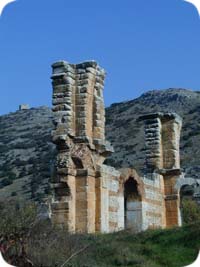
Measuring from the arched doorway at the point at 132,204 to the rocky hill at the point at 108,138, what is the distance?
12282mm

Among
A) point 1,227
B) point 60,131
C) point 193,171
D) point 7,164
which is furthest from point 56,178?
point 7,164

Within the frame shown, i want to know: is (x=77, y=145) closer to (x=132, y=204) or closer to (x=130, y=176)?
(x=130, y=176)

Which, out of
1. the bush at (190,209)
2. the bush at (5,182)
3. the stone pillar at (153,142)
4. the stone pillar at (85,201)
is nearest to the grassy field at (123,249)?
the stone pillar at (85,201)

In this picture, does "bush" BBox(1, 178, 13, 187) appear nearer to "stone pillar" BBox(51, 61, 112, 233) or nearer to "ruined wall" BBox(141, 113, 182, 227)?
"ruined wall" BBox(141, 113, 182, 227)

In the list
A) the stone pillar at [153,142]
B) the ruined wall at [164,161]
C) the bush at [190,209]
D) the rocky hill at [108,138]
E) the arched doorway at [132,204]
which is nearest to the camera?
the arched doorway at [132,204]

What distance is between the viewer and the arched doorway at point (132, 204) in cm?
1634

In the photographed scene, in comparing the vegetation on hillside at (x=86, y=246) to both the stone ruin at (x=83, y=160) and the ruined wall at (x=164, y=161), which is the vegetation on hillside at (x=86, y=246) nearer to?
the stone ruin at (x=83, y=160)

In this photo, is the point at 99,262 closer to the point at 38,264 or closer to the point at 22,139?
the point at 38,264

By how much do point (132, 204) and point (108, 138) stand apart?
26.8 m

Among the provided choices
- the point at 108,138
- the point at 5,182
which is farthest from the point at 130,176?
the point at 108,138

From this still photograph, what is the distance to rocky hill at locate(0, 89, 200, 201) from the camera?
34625mm

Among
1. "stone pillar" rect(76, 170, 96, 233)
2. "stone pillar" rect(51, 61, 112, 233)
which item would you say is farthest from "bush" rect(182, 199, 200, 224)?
"stone pillar" rect(76, 170, 96, 233)

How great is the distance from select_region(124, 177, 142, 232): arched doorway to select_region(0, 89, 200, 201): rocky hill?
12.3 metres

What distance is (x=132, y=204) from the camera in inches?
654
